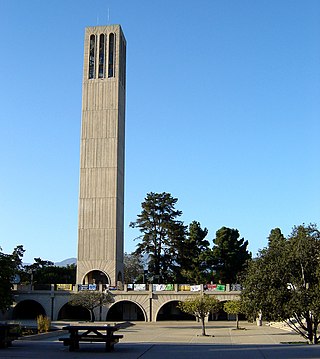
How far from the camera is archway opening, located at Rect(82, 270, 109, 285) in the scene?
5478 centimetres

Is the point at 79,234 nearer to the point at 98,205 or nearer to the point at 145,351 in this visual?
the point at 98,205

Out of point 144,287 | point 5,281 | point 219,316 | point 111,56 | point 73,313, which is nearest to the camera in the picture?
point 5,281

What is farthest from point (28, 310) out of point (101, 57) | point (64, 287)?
point (101, 57)

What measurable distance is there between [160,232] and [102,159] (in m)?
11.4

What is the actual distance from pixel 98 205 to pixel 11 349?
1519 inches

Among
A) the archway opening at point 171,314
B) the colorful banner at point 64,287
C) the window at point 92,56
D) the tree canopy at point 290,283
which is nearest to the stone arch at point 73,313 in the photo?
the colorful banner at point 64,287

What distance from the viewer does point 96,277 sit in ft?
182

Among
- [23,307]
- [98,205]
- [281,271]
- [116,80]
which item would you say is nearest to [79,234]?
[98,205]

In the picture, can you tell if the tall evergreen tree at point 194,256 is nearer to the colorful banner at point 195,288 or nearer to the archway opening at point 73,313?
the colorful banner at point 195,288

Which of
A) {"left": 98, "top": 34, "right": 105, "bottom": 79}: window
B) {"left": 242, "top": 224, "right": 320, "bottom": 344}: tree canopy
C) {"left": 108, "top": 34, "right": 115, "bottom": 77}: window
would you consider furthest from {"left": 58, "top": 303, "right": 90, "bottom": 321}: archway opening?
{"left": 242, "top": 224, "right": 320, "bottom": 344}: tree canopy

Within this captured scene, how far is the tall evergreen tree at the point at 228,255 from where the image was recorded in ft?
200

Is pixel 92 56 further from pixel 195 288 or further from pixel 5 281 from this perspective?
pixel 5 281

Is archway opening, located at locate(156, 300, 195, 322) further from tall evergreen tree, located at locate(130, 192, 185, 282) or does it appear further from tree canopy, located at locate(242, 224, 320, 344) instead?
tree canopy, located at locate(242, 224, 320, 344)

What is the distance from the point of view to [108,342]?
17.5 m
